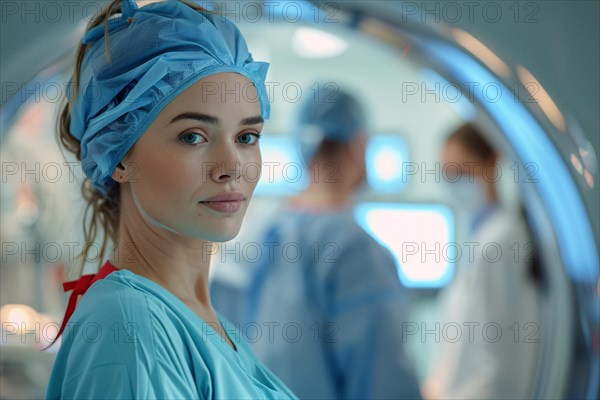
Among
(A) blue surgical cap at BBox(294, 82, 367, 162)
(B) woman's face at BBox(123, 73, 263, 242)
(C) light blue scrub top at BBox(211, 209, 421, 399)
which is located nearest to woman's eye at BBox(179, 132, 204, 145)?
(B) woman's face at BBox(123, 73, 263, 242)

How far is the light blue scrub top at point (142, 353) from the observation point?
0.77m

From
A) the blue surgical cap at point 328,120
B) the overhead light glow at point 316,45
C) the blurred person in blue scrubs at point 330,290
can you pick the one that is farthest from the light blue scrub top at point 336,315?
the overhead light glow at point 316,45

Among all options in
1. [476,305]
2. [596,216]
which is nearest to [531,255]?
[476,305]

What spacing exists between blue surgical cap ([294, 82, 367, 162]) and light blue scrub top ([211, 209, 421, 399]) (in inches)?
7.8

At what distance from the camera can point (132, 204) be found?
3.22 ft

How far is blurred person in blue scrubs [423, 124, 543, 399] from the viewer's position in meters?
2.01

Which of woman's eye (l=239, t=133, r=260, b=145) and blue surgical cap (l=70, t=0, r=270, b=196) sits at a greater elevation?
blue surgical cap (l=70, t=0, r=270, b=196)

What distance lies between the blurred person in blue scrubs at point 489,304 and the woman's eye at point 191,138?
115cm

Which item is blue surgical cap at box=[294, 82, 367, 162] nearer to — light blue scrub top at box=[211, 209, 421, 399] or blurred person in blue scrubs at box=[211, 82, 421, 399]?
blurred person in blue scrubs at box=[211, 82, 421, 399]

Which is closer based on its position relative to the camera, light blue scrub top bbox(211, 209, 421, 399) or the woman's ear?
the woman's ear

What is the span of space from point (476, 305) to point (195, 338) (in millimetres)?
1377

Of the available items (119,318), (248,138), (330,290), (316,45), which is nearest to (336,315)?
(330,290)

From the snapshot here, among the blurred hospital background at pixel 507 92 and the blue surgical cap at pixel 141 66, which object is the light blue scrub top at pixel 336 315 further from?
the blue surgical cap at pixel 141 66

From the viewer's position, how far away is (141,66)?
885 millimetres
